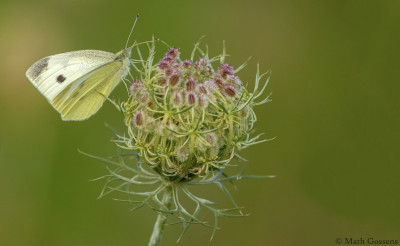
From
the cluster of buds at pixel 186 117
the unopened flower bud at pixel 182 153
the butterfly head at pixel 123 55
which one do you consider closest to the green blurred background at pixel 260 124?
the butterfly head at pixel 123 55

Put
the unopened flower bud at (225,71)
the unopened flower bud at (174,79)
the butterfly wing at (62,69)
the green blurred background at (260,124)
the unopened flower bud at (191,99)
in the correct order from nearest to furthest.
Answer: the unopened flower bud at (191,99) < the unopened flower bud at (174,79) < the unopened flower bud at (225,71) < the butterfly wing at (62,69) < the green blurred background at (260,124)

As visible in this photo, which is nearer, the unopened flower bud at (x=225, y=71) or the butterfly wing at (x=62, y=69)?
the unopened flower bud at (x=225, y=71)

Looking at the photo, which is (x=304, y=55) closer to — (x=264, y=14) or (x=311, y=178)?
(x=264, y=14)

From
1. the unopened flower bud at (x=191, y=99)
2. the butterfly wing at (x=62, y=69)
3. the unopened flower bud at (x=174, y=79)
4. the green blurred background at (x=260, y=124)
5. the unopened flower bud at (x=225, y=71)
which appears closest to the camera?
the unopened flower bud at (x=191, y=99)

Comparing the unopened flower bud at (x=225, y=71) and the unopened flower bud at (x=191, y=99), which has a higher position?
the unopened flower bud at (x=225, y=71)

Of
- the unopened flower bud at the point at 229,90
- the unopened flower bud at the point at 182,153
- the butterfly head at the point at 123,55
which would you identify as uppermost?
the butterfly head at the point at 123,55

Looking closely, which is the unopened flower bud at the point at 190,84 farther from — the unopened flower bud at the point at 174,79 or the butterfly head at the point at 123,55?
the butterfly head at the point at 123,55

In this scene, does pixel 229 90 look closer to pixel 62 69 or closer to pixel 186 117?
pixel 186 117

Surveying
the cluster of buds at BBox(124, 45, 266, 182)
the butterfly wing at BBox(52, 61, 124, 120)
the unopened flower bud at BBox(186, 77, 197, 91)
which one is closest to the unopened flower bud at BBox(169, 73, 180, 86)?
the cluster of buds at BBox(124, 45, 266, 182)

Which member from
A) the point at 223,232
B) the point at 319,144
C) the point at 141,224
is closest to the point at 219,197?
the point at 223,232
